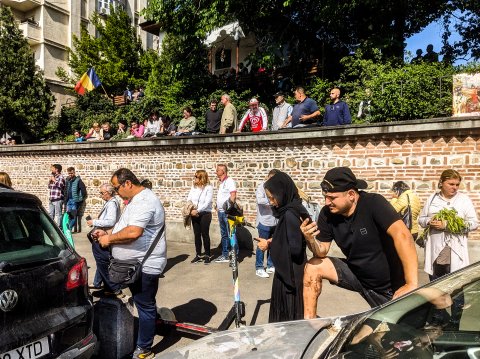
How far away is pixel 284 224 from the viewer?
4.02m

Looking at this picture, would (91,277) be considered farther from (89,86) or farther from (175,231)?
(89,86)

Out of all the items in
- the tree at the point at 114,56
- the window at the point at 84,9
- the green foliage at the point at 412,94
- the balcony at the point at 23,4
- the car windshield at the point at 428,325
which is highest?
the window at the point at 84,9

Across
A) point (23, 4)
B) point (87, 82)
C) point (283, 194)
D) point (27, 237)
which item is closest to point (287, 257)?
point (283, 194)

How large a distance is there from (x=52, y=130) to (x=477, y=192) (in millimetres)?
22850

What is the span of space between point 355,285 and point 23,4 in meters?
35.0

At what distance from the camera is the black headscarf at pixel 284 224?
3.96m

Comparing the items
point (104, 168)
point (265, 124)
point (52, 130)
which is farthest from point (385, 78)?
point (52, 130)

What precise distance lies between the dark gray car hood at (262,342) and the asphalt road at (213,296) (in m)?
2.25

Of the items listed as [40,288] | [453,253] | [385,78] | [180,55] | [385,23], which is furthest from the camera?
[180,55]

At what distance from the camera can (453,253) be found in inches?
195

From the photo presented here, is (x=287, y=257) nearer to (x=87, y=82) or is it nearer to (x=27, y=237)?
(x=27, y=237)

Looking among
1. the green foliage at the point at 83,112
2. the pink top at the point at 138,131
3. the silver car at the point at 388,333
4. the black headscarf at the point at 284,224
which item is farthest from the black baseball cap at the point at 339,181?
the green foliage at the point at 83,112

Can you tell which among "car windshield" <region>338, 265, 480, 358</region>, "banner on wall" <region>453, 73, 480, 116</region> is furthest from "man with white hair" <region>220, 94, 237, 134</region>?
"car windshield" <region>338, 265, 480, 358</region>

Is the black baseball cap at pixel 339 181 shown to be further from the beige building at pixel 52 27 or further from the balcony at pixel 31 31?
the balcony at pixel 31 31
